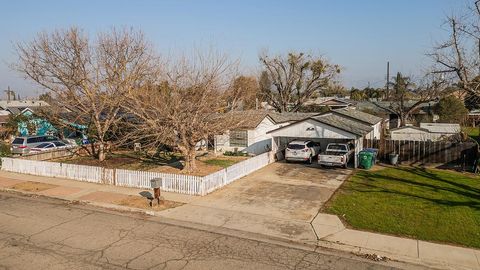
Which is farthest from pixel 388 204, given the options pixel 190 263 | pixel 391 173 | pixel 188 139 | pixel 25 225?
pixel 25 225

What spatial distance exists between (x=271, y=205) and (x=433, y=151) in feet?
44.2

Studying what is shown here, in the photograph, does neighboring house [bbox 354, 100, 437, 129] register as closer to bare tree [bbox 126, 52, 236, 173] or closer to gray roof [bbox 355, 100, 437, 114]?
gray roof [bbox 355, 100, 437, 114]

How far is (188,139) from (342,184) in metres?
8.03

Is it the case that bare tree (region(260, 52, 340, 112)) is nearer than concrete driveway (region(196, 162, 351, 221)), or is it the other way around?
concrete driveway (region(196, 162, 351, 221))

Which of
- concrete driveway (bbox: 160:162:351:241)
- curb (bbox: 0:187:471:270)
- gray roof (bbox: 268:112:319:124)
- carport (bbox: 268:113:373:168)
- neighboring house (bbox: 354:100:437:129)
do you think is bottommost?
curb (bbox: 0:187:471:270)

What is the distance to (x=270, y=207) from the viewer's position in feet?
47.1

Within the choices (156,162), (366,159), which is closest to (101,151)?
(156,162)

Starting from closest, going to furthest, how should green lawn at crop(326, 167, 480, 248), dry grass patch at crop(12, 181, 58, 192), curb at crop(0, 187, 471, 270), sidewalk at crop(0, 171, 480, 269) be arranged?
curb at crop(0, 187, 471, 270) < sidewalk at crop(0, 171, 480, 269) < green lawn at crop(326, 167, 480, 248) < dry grass patch at crop(12, 181, 58, 192)

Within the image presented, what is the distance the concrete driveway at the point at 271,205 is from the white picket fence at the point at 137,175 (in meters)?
0.44

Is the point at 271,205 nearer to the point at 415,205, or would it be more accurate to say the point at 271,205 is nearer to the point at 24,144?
the point at 415,205

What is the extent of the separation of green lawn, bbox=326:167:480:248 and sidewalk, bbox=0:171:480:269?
2.15 ft

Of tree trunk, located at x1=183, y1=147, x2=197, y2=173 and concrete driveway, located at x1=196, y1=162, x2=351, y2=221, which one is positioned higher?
tree trunk, located at x1=183, y1=147, x2=197, y2=173

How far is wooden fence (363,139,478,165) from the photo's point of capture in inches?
866

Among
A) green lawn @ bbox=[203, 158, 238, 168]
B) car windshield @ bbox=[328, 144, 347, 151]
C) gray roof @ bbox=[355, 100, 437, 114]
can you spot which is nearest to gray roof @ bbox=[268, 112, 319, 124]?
green lawn @ bbox=[203, 158, 238, 168]
